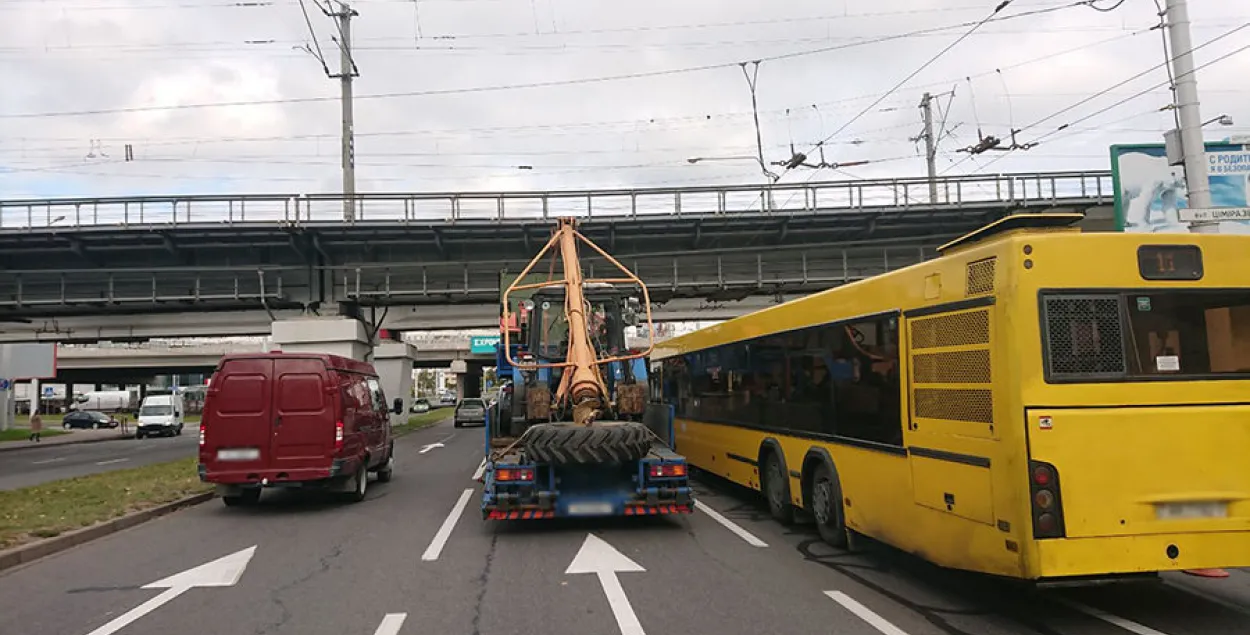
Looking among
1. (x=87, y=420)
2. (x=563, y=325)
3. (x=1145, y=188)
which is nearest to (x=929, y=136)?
(x=1145, y=188)

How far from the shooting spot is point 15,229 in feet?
90.2

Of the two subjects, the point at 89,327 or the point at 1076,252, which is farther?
the point at 89,327

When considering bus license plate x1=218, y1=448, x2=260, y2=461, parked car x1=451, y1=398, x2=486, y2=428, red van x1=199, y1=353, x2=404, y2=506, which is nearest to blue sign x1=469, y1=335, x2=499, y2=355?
parked car x1=451, y1=398, x2=486, y2=428

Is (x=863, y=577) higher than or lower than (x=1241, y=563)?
lower

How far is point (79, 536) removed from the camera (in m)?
10.4

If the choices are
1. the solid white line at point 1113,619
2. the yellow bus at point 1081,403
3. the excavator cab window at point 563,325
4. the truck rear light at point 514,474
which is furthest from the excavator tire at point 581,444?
the solid white line at point 1113,619

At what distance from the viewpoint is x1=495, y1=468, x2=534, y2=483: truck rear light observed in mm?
9945

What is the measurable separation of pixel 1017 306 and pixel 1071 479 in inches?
46.9

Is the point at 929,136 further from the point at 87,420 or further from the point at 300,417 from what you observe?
the point at 87,420

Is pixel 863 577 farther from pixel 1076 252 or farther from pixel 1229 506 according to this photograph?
pixel 1076 252

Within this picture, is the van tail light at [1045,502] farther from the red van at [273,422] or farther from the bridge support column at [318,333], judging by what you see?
the bridge support column at [318,333]

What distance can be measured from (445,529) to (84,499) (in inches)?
261

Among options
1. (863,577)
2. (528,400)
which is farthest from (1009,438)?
(528,400)

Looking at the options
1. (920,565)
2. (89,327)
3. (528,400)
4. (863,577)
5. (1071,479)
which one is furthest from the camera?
(89,327)
